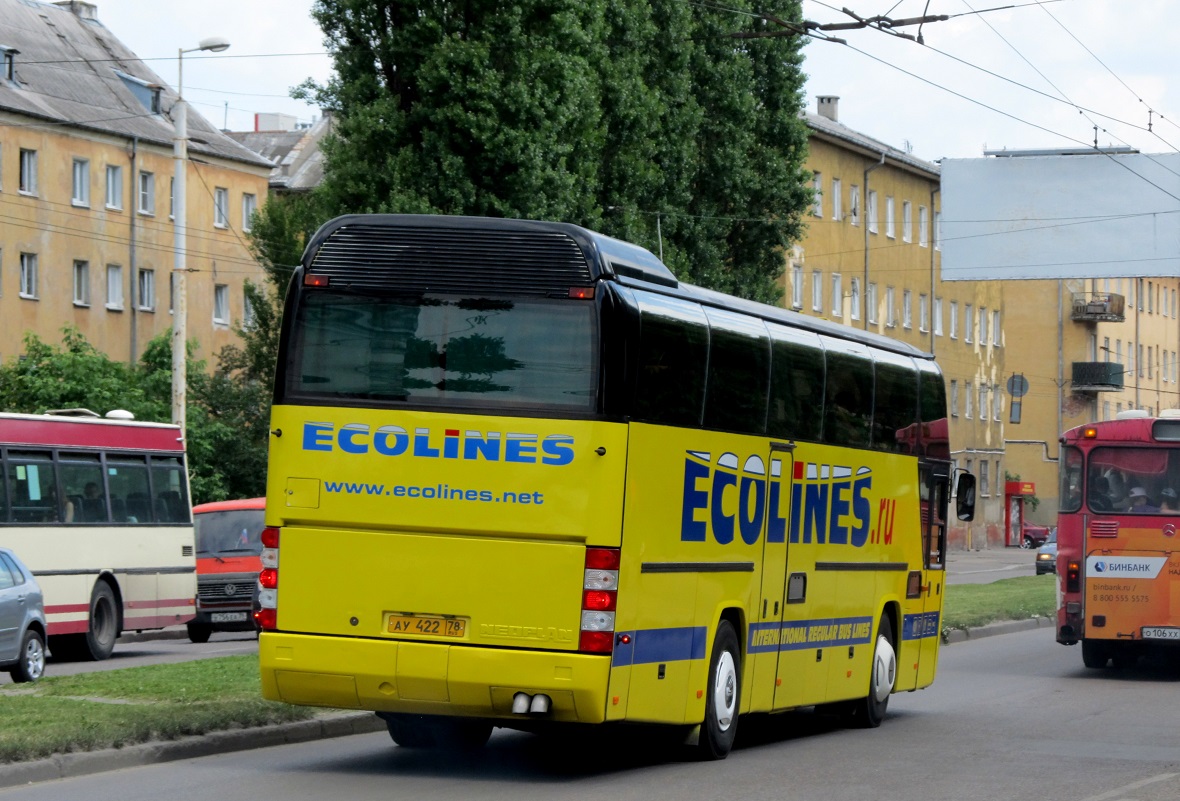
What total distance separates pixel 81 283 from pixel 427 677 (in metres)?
57.0

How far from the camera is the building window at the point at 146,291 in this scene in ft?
227

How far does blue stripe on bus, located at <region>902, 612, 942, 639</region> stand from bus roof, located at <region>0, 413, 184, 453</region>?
448 inches

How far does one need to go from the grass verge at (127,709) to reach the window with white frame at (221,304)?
2199 inches

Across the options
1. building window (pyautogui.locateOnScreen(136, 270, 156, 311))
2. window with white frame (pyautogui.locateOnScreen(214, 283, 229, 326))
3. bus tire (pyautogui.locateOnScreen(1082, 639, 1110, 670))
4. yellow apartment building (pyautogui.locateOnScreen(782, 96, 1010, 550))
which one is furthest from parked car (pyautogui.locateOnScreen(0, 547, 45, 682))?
window with white frame (pyautogui.locateOnScreen(214, 283, 229, 326))

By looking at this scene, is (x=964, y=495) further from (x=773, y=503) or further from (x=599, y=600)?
(x=599, y=600)

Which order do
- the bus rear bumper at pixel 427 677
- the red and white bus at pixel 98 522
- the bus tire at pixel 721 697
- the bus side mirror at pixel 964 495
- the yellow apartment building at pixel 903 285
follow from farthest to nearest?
the yellow apartment building at pixel 903 285
the red and white bus at pixel 98 522
the bus side mirror at pixel 964 495
the bus tire at pixel 721 697
the bus rear bumper at pixel 427 677

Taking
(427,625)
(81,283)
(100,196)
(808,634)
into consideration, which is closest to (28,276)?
(81,283)

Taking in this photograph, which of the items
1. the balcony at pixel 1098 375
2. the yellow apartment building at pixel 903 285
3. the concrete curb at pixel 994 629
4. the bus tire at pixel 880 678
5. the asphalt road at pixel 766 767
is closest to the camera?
the asphalt road at pixel 766 767

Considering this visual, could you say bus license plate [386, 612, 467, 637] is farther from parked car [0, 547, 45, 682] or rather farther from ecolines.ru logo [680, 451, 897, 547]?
parked car [0, 547, 45, 682]

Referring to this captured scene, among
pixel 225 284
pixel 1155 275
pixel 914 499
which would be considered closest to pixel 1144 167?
pixel 1155 275

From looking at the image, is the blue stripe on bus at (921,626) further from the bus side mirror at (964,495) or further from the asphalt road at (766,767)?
the bus side mirror at (964,495)

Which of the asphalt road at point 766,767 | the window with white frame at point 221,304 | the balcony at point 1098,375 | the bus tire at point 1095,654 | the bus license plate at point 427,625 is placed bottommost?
the bus tire at point 1095,654

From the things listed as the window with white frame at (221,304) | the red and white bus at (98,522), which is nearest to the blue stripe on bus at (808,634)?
the red and white bus at (98,522)

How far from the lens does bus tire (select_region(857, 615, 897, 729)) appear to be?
17.1 metres
